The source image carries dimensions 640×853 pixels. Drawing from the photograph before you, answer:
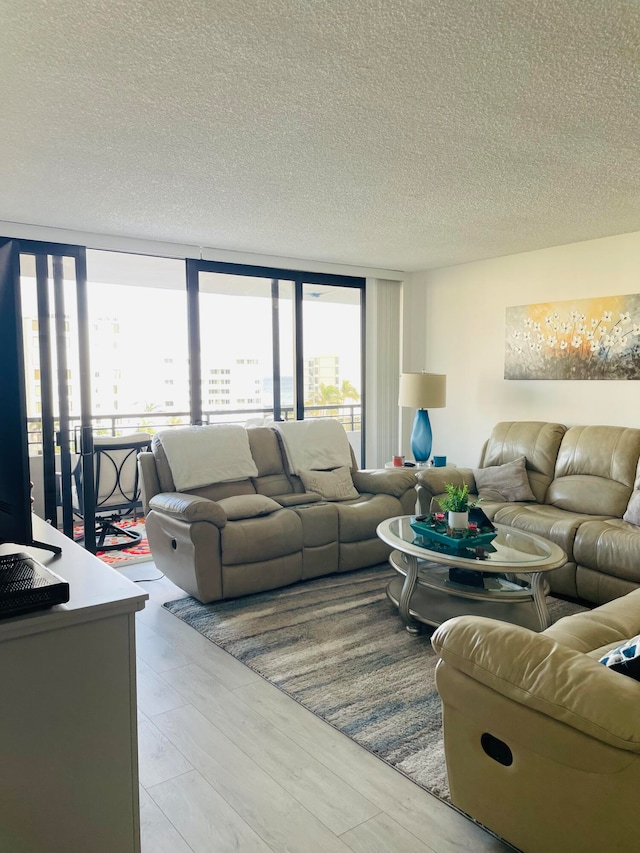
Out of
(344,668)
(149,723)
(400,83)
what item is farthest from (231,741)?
(400,83)

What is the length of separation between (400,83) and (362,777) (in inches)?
95.5

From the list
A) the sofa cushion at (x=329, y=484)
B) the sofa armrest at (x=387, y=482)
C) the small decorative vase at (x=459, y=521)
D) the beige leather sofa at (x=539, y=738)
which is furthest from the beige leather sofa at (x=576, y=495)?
the beige leather sofa at (x=539, y=738)

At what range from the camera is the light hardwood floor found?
184cm

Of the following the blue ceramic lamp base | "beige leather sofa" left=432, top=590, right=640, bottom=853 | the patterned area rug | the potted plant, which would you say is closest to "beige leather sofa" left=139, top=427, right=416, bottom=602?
the patterned area rug

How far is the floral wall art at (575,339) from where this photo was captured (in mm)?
4453

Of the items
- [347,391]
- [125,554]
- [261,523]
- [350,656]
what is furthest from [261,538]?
[347,391]

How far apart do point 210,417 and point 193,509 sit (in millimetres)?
2865

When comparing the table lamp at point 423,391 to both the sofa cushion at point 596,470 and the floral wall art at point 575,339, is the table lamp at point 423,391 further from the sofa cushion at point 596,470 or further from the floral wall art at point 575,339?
the sofa cushion at point 596,470

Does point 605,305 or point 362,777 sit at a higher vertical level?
point 605,305

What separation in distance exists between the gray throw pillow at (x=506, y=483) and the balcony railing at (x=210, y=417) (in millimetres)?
1804

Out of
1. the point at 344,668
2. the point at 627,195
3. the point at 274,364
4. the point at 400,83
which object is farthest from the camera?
the point at 274,364

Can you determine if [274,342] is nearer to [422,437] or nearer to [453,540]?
[422,437]

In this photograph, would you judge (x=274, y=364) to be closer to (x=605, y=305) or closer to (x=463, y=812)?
(x=605, y=305)

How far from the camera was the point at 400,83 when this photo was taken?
83.7 inches
